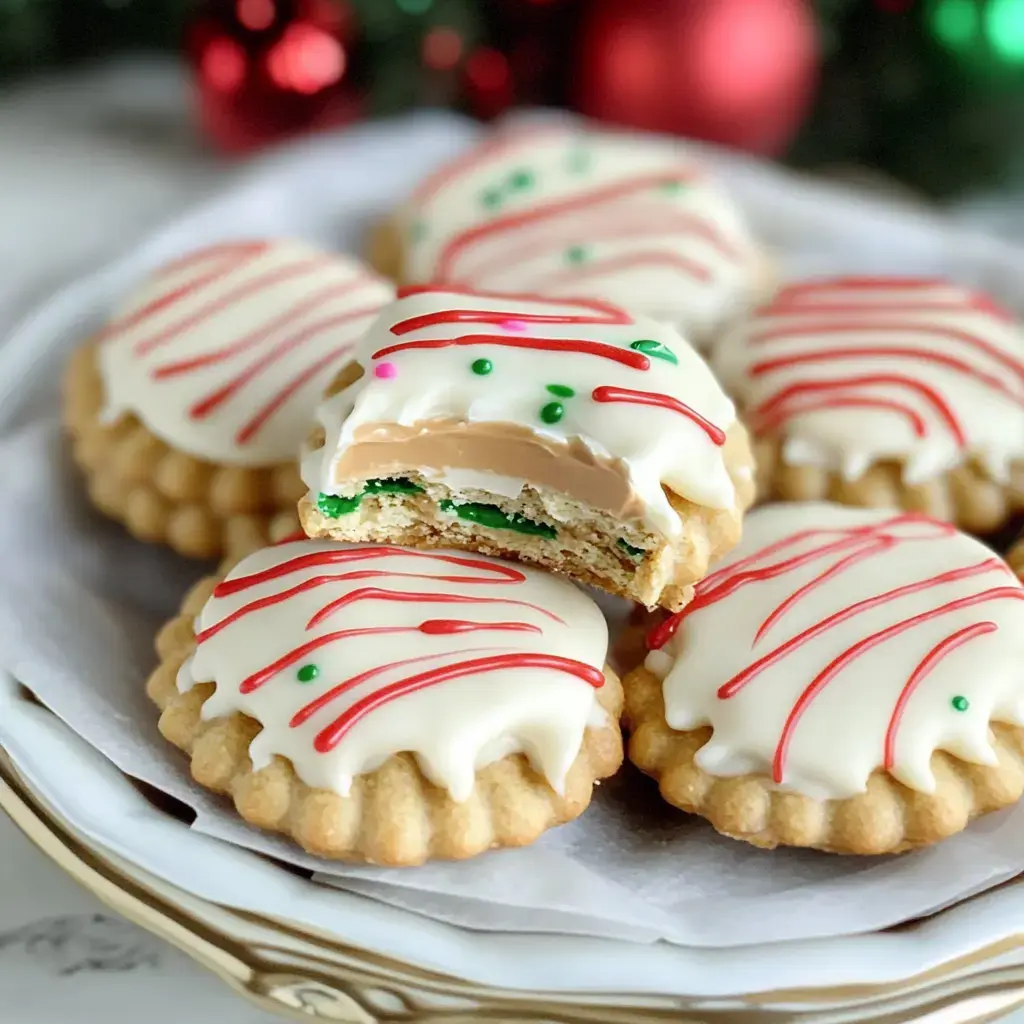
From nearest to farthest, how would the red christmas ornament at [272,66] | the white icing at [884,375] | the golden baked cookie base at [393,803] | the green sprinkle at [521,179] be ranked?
the golden baked cookie base at [393,803] → the white icing at [884,375] → the green sprinkle at [521,179] → the red christmas ornament at [272,66]

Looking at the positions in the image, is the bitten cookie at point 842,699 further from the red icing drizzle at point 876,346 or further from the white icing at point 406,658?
the red icing drizzle at point 876,346

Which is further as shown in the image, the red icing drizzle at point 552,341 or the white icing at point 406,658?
the red icing drizzle at point 552,341

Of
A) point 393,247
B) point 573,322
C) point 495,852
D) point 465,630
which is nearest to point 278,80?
point 393,247

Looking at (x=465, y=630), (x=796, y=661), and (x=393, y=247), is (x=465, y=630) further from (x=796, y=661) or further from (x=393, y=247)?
(x=393, y=247)

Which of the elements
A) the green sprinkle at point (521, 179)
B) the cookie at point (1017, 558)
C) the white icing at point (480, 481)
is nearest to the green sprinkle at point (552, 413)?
the white icing at point (480, 481)

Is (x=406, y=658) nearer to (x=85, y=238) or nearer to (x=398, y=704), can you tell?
(x=398, y=704)

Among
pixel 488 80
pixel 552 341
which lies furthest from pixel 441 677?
pixel 488 80
